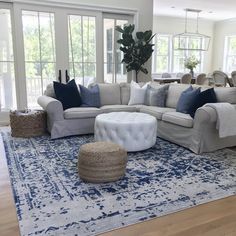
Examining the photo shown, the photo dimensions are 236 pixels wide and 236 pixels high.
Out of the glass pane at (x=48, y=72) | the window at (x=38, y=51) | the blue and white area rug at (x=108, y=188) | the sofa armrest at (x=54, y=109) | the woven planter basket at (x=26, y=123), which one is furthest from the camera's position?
the glass pane at (x=48, y=72)

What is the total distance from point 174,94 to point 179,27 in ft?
21.7

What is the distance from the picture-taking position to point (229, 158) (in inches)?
129

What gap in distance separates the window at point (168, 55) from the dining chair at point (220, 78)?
10.8 ft

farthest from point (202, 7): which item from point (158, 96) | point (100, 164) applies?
point (100, 164)

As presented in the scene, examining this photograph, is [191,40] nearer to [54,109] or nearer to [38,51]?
[38,51]

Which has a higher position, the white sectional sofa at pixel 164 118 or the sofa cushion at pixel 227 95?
the sofa cushion at pixel 227 95

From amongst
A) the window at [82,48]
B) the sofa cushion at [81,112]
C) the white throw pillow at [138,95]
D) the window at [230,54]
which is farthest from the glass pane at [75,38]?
the window at [230,54]

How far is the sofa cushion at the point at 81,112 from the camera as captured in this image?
4.07m

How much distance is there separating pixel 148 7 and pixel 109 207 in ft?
17.2

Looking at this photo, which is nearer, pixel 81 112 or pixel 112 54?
pixel 81 112

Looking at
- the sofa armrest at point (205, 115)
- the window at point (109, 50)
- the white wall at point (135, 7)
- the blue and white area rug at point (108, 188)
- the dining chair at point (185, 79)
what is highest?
the white wall at point (135, 7)

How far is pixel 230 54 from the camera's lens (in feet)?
34.2

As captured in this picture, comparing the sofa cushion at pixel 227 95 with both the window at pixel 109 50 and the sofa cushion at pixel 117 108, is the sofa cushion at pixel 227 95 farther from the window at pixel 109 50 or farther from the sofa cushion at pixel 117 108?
the window at pixel 109 50

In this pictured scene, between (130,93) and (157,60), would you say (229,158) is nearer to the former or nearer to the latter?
(130,93)
